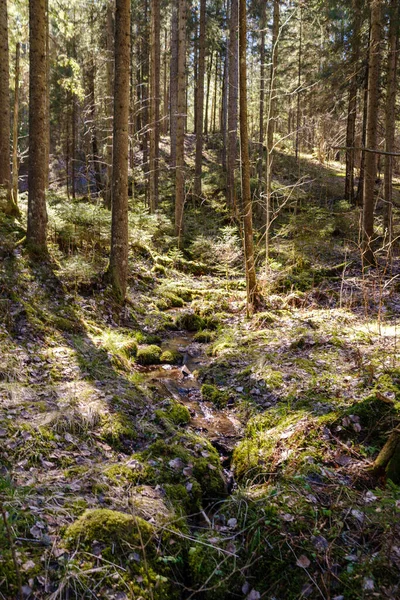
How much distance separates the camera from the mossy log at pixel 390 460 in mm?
3766

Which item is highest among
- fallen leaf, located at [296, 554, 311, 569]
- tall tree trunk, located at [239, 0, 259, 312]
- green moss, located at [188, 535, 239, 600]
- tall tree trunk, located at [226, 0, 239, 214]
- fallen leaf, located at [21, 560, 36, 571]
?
tall tree trunk, located at [226, 0, 239, 214]

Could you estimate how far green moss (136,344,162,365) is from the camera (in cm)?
754

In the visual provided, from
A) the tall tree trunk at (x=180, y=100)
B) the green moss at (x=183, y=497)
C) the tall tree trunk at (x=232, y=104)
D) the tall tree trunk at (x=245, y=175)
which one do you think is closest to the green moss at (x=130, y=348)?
the tall tree trunk at (x=245, y=175)

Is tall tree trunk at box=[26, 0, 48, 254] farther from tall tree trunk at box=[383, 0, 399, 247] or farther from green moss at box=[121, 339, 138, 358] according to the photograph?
tall tree trunk at box=[383, 0, 399, 247]

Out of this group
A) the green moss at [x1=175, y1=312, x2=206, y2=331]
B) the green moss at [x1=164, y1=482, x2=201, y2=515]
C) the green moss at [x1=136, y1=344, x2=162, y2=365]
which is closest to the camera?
the green moss at [x1=164, y1=482, x2=201, y2=515]

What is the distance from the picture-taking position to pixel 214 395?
6.29m

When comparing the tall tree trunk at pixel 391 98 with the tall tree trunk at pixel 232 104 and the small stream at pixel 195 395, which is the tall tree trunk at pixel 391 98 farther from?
the small stream at pixel 195 395

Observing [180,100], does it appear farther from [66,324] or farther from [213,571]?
[213,571]

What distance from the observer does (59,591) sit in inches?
97.2

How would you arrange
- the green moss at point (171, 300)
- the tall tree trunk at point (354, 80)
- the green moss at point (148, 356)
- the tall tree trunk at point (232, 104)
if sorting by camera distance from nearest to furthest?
the green moss at point (148, 356)
the green moss at point (171, 300)
the tall tree trunk at point (354, 80)
the tall tree trunk at point (232, 104)

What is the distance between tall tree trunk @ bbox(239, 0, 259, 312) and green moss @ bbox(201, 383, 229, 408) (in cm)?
379

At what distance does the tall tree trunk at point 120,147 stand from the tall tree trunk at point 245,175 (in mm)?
2388

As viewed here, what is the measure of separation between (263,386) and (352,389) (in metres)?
1.32

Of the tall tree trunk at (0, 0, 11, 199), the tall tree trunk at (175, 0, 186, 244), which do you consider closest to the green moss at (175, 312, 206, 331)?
the tall tree trunk at (0, 0, 11, 199)
